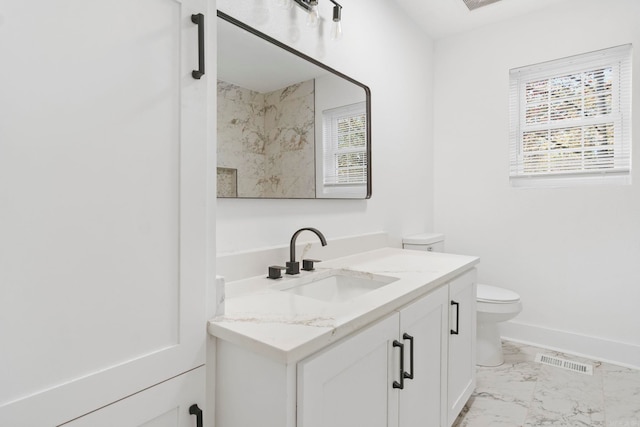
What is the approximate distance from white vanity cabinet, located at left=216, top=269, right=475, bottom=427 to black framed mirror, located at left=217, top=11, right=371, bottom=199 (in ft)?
2.35

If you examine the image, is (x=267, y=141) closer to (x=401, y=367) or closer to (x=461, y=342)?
(x=401, y=367)

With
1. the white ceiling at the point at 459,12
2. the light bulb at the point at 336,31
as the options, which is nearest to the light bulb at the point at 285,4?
the light bulb at the point at 336,31

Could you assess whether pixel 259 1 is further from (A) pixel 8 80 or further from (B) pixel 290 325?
(B) pixel 290 325

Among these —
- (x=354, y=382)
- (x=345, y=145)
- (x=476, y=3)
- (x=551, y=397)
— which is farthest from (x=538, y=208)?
(x=354, y=382)

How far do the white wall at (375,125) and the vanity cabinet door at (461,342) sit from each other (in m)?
0.68

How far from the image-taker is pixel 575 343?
99.0 inches

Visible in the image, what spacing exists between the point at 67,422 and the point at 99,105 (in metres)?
0.63

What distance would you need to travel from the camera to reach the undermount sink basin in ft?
4.98

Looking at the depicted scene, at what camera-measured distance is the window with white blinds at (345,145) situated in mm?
1866

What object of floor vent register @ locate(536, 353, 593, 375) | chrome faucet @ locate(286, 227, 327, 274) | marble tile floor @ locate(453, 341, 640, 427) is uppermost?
chrome faucet @ locate(286, 227, 327, 274)

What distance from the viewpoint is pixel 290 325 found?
92cm

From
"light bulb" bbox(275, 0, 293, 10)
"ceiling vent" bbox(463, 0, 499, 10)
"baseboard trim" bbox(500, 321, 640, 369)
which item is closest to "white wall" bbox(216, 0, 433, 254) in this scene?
"light bulb" bbox(275, 0, 293, 10)

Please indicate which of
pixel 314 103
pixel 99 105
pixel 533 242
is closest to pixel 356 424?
pixel 99 105

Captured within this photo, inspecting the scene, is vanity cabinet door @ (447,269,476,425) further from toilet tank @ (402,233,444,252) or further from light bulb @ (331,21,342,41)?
light bulb @ (331,21,342,41)
